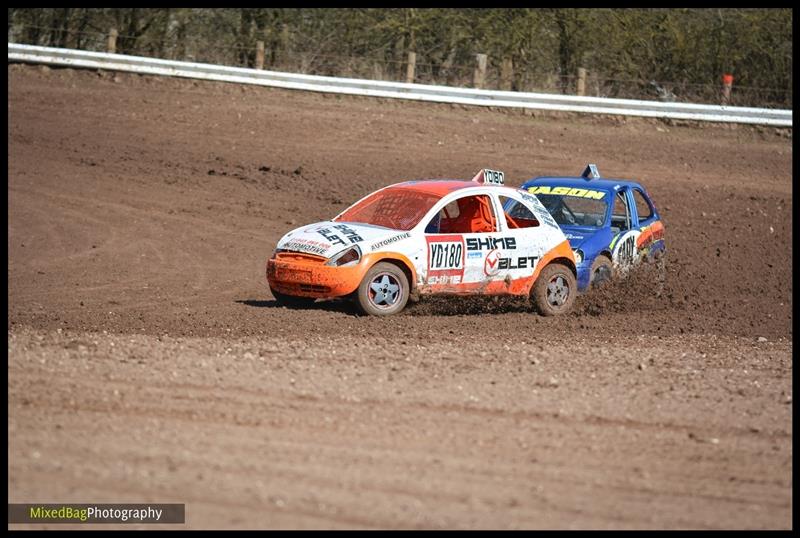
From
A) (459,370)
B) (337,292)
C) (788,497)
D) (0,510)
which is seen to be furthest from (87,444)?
(337,292)

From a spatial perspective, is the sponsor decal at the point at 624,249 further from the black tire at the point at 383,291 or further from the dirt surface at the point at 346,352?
the black tire at the point at 383,291

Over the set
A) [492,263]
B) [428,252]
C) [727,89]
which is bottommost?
[492,263]

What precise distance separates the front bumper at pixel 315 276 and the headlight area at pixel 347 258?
0.15ft

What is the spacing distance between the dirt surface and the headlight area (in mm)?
599

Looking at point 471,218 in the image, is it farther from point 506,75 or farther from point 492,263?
point 506,75

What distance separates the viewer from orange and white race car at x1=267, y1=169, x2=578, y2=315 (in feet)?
36.7

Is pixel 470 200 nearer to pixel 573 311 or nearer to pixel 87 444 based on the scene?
pixel 573 311

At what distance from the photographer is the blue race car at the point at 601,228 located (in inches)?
521

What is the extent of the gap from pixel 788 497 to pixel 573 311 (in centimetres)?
666

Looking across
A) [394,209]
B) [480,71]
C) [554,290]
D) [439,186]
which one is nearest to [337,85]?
[480,71]

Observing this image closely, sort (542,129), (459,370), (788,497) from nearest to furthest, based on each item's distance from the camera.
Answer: (788,497), (459,370), (542,129)

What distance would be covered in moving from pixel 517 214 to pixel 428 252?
7.35 feet

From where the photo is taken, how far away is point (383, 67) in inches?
1115

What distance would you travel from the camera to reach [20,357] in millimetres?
8320
